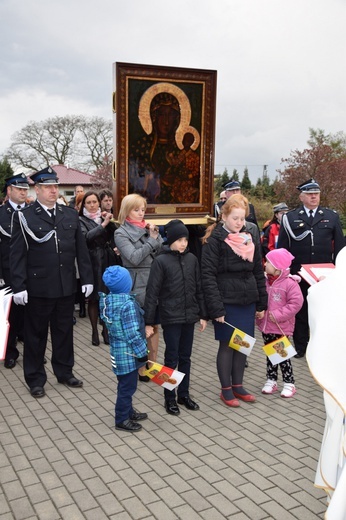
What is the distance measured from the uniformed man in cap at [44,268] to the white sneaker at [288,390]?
2038 millimetres

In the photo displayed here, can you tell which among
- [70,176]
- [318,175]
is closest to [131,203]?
[318,175]

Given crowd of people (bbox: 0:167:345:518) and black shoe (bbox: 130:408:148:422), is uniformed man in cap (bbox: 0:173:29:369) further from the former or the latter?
black shoe (bbox: 130:408:148:422)

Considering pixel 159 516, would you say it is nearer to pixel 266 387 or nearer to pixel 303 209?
pixel 266 387

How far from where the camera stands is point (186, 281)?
452 cm

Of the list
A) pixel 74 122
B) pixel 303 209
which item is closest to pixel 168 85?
pixel 303 209

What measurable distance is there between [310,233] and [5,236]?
357 centimetres

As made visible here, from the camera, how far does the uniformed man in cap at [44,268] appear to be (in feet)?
15.8

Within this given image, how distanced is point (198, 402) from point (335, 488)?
99.2 inches

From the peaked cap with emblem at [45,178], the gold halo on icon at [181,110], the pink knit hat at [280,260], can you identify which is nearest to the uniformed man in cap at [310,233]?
the pink knit hat at [280,260]

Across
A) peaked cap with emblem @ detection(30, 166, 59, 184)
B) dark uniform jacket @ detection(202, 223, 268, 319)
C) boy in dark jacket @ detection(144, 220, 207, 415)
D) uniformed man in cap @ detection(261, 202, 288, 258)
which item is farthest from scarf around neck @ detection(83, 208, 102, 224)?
uniformed man in cap @ detection(261, 202, 288, 258)

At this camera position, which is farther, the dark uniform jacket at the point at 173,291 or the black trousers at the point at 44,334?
the black trousers at the point at 44,334

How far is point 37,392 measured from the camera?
4.94 meters

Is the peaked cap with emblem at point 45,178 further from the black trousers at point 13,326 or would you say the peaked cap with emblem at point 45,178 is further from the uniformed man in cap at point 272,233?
the uniformed man in cap at point 272,233

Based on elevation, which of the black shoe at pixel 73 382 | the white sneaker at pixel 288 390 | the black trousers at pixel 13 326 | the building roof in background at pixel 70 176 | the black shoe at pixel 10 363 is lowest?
the black shoe at pixel 10 363
